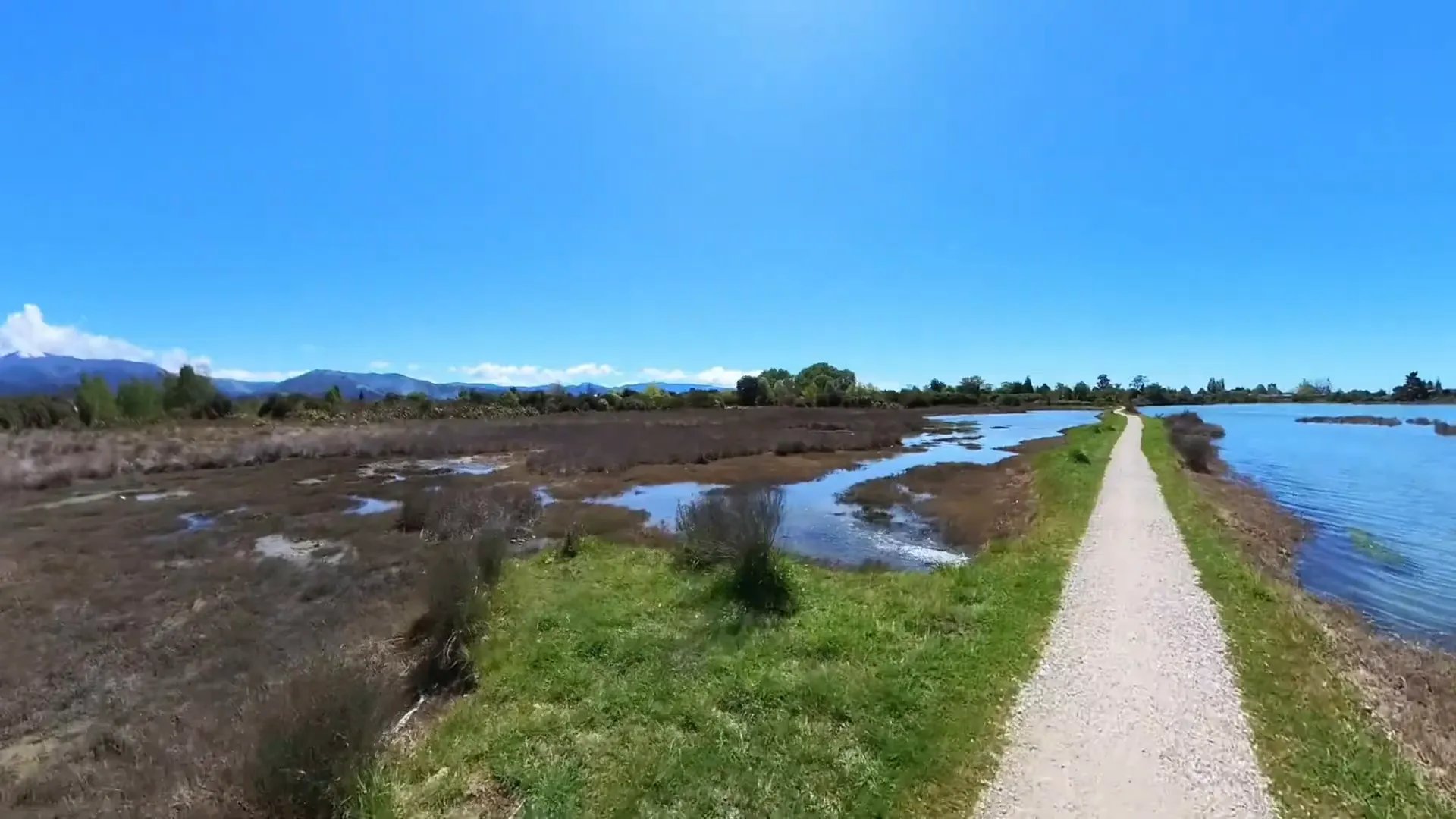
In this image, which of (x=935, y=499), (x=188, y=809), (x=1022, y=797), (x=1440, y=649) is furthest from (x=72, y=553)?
(x=1440, y=649)

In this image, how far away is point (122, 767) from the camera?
7.87 meters

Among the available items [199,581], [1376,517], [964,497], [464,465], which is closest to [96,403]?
[464,465]

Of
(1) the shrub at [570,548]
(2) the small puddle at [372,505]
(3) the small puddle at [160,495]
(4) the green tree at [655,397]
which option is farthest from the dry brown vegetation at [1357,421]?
(3) the small puddle at [160,495]

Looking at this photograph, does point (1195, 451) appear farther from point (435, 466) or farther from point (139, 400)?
point (139, 400)

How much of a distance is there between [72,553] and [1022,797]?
23.5m

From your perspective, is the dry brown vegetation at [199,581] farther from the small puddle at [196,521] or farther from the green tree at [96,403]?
the green tree at [96,403]

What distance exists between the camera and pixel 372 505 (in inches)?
996

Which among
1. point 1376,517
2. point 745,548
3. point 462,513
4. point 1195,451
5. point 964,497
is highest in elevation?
point 745,548

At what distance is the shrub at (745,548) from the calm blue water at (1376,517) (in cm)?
1126

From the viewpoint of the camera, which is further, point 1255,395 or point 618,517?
point 1255,395

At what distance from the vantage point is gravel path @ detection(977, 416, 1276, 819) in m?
5.95

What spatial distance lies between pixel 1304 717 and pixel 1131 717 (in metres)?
2.00

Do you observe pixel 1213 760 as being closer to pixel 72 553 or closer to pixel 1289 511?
pixel 1289 511

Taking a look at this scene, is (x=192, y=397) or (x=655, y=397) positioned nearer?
(x=192, y=397)
